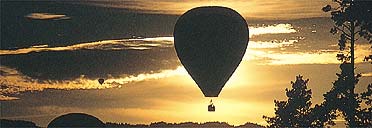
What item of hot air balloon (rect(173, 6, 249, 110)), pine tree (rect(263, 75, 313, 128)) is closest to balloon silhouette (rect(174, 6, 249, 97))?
hot air balloon (rect(173, 6, 249, 110))

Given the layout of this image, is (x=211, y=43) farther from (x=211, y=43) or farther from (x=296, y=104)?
(x=296, y=104)

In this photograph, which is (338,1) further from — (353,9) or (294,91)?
(294,91)

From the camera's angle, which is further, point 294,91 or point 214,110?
point 294,91

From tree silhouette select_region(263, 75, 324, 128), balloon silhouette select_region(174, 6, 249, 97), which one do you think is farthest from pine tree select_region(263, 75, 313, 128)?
balloon silhouette select_region(174, 6, 249, 97)

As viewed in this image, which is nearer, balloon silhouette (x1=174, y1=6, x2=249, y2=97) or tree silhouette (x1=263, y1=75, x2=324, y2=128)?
balloon silhouette (x1=174, y1=6, x2=249, y2=97)

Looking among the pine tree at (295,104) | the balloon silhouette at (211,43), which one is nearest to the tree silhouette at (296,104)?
the pine tree at (295,104)

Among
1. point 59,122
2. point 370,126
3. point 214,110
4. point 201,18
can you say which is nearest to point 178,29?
point 201,18

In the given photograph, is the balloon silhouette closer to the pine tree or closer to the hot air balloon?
the hot air balloon
